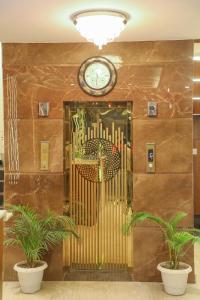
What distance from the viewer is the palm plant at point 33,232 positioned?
4.44 metres

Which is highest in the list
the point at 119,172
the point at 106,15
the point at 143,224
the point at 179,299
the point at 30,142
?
the point at 106,15

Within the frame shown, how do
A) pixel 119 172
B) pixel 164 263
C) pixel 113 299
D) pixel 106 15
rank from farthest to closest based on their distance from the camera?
pixel 119 172, pixel 164 263, pixel 113 299, pixel 106 15

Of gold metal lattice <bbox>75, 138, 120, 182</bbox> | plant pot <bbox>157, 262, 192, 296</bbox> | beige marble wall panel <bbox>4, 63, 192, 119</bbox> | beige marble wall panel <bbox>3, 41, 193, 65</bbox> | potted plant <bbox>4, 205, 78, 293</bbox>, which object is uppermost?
beige marble wall panel <bbox>3, 41, 193, 65</bbox>

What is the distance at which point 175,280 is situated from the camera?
172 inches

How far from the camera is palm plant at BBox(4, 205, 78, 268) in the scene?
14.6ft

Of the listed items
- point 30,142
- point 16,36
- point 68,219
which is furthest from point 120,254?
point 16,36

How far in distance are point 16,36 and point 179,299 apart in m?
3.15

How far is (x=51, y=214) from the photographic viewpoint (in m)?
4.68

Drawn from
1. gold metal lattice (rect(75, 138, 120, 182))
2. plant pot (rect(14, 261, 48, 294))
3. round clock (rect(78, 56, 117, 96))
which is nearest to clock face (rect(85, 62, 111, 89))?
round clock (rect(78, 56, 117, 96))

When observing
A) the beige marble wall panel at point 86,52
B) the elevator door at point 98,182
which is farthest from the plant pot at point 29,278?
the beige marble wall panel at point 86,52

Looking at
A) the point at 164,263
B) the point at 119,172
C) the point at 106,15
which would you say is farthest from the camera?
the point at 119,172

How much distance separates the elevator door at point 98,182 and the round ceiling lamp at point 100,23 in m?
1.29

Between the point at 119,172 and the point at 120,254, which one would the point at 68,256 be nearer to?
the point at 120,254

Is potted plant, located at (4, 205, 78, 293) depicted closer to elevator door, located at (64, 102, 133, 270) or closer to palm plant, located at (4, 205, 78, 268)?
palm plant, located at (4, 205, 78, 268)
